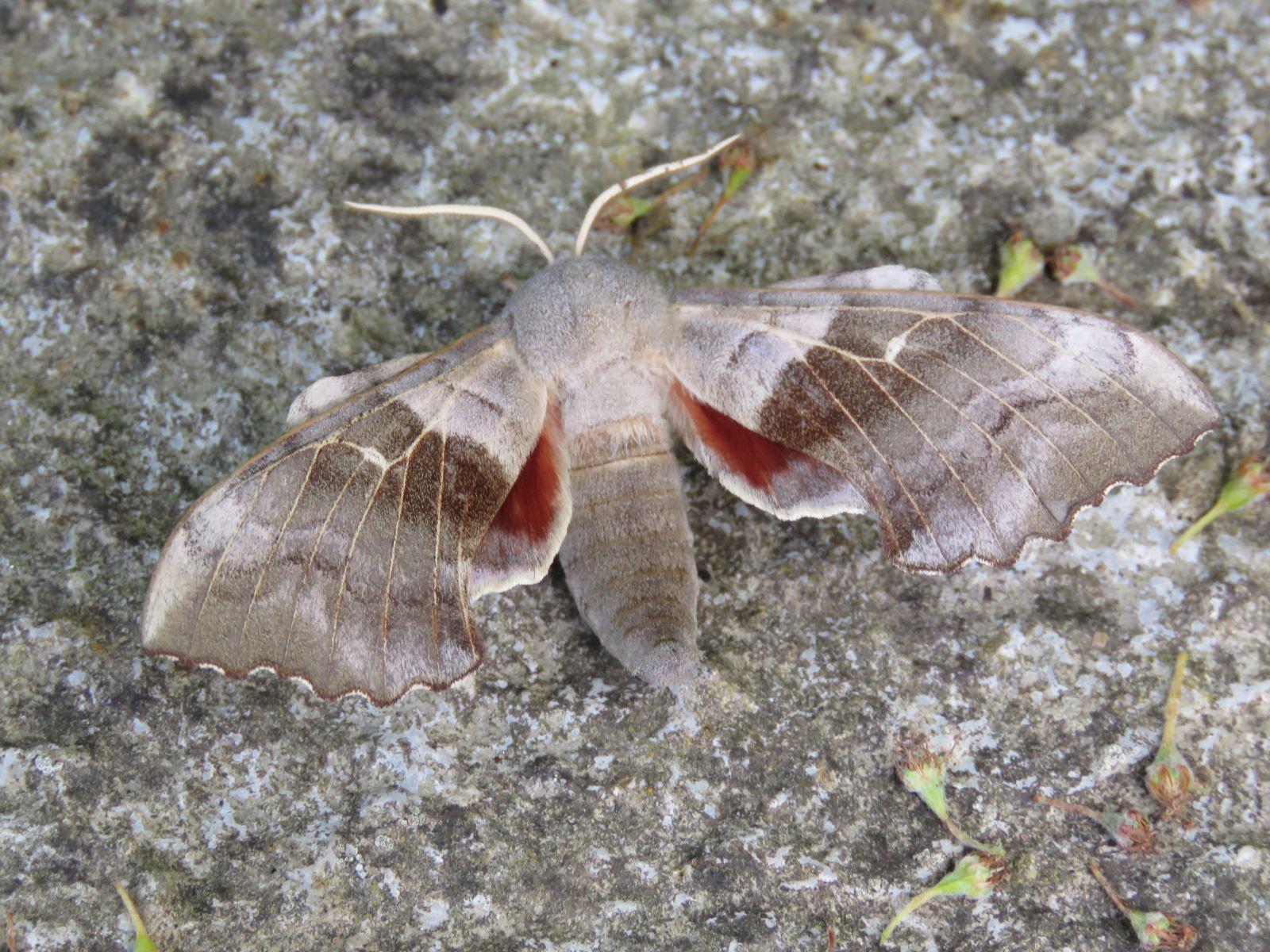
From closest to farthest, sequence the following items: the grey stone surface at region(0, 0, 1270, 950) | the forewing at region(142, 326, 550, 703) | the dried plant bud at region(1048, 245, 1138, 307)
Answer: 1. the forewing at region(142, 326, 550, 703)
2. the grey stone surface at region(0, 0, 1270, 950)
3. the dried plant bud at region(1048, 245, 1138, 307)

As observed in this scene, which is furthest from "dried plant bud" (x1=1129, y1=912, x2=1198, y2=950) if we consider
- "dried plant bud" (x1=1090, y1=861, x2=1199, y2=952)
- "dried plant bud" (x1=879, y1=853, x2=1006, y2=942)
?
"dried plant bud" (x1=879, y1=853, x2=1006, y2=942)

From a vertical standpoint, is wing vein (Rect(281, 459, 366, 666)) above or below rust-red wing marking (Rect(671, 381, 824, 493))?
below

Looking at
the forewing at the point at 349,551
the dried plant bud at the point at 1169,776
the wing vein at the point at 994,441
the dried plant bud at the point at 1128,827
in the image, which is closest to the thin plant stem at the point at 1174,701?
the dried plant bud at the point at 1169,776

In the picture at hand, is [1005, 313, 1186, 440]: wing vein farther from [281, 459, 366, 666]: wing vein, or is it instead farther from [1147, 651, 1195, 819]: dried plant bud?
[281, 459, 366, 666]: wing vein

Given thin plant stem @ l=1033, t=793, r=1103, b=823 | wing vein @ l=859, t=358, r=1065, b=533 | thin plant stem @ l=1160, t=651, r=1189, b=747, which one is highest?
wing vein @ l=859, t=358, r=1065, b=533

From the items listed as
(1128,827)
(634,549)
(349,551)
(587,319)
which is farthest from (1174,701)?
(349,551)

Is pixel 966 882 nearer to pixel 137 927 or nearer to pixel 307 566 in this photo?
pixel 307 566

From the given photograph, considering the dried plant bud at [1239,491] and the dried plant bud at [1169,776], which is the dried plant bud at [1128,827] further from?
the dried plant bud at [1239,491]
